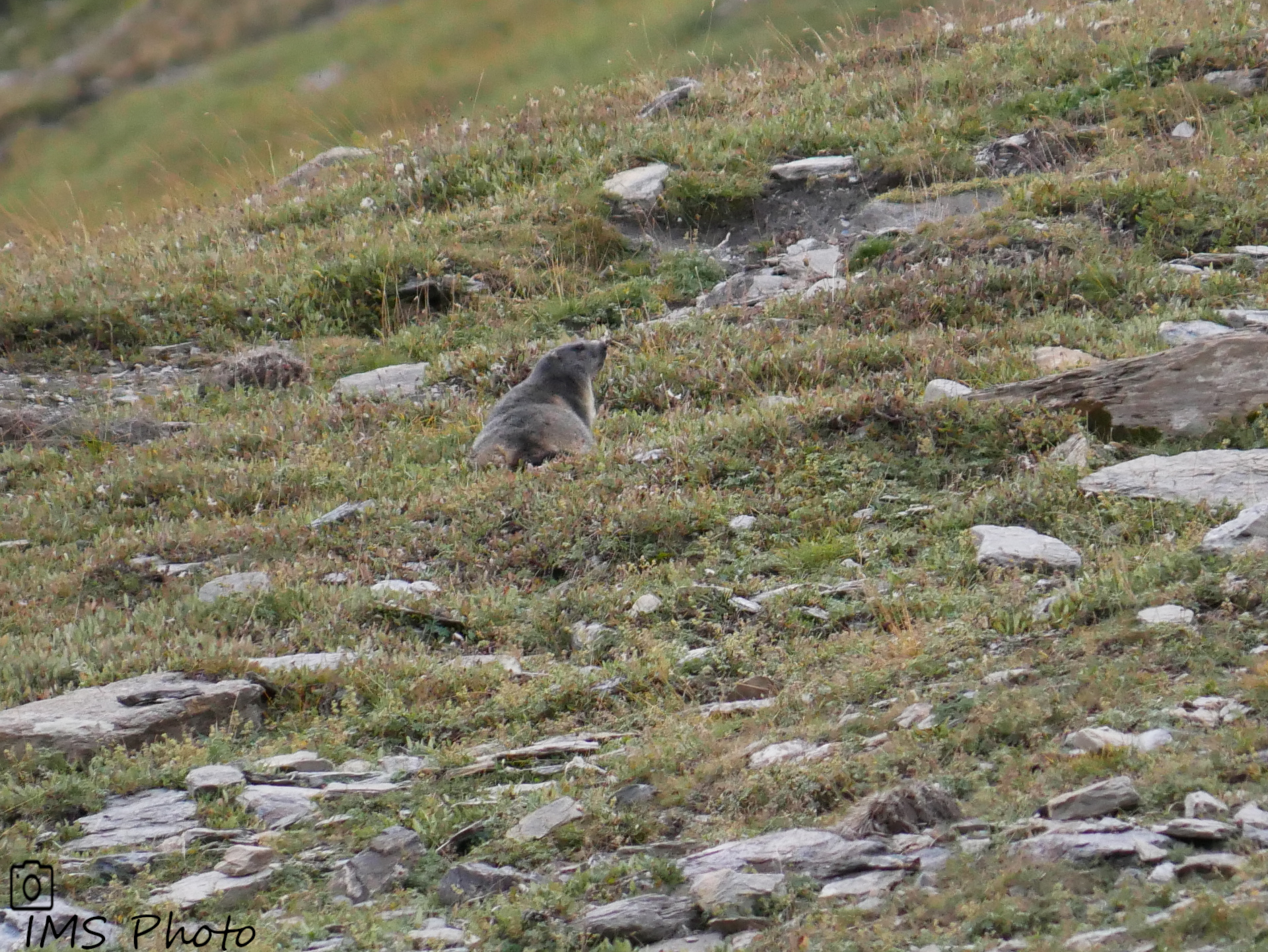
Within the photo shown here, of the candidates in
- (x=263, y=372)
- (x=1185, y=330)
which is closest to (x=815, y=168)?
(x=1185, y=330)

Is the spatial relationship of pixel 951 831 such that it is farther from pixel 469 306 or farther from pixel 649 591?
pixel 469 306

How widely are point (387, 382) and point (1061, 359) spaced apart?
6.90m

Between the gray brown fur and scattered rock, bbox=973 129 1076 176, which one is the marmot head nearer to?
the gray brown fur

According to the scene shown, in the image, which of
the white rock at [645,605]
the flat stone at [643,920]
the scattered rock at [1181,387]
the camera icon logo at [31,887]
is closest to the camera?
the flat stone at [643,920]

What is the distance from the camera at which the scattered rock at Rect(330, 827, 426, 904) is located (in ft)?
16.4

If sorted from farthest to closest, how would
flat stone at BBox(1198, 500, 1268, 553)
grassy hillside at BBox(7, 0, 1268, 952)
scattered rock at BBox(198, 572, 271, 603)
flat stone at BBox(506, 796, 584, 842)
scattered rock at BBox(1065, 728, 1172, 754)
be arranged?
scattered rock at BBox(198, 572, 271, 603)
flat stone at BBox(1198, 500, 1268, 553)
flat stone at BBox(506, 796, 584, 842)
grassy hillside at BBox(7, 0, 1268, 952)
scattered rock at BBox(1065, 728, 1172, 754)

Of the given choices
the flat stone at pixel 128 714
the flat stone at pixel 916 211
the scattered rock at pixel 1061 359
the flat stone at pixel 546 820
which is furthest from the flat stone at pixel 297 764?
the flat stone at pixel 916 211

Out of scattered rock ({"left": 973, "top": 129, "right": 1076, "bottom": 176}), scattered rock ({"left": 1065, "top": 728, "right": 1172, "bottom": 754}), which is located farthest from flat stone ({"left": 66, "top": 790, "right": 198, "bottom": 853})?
scattered rock ({"left": 973, "top": 129, "right": 1076, "bottom": 176})

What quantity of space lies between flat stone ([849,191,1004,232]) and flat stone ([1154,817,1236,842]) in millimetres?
11354

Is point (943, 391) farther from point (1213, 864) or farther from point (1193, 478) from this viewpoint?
point (1213, 864)

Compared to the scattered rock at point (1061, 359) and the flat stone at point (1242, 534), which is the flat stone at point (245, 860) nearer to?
the flat stone at point (1242, 534)

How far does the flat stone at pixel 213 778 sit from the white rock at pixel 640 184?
11.5m

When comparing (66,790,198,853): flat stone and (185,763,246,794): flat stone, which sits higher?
(66,790,198,853): flat stone

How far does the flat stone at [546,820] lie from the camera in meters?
5.26
